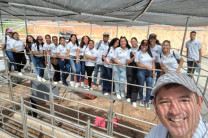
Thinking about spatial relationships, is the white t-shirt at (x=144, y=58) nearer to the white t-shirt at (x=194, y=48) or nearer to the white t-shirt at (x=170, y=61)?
the white t-shirt at (x=170, y=61)

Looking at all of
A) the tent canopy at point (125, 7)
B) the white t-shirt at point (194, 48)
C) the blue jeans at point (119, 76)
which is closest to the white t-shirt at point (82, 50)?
the tent canopy at point (125, 7)

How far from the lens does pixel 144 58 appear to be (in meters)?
3.54

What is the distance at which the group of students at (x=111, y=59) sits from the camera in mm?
3594

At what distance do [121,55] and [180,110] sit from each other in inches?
119

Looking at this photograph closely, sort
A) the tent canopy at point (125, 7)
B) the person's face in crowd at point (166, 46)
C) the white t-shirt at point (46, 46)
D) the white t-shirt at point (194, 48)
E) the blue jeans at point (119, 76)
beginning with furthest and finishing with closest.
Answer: the white t-shirt at point (194, 48) → the white t-shirt at point (46, 46) → the blue jeans at point (119, 76) → the person's face in crowd at point (166, 46) → the tent canopy at point (125, 7)

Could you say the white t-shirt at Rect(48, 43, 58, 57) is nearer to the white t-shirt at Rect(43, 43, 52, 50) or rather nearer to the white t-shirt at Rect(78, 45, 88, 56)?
the white t-shirt at Rect(43, 43, 52, 50)

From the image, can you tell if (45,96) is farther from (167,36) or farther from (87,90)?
(167,36)

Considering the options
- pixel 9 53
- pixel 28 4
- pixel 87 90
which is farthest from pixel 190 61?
pixel 9 53

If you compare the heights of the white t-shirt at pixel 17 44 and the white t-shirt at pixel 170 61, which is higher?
the white t-shirt at pixel 17 44

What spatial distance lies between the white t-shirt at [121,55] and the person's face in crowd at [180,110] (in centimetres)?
298

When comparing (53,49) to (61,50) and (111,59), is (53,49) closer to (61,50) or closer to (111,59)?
(61,50)

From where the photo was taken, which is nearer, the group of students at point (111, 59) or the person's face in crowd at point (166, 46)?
the person's face in crowd at point (166, 46)

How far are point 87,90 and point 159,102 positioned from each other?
3.62 metres

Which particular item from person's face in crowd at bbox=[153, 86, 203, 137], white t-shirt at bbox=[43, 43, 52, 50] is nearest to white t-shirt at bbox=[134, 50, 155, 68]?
person's face in crowd at bbox=[153, 86, 203, 137]
